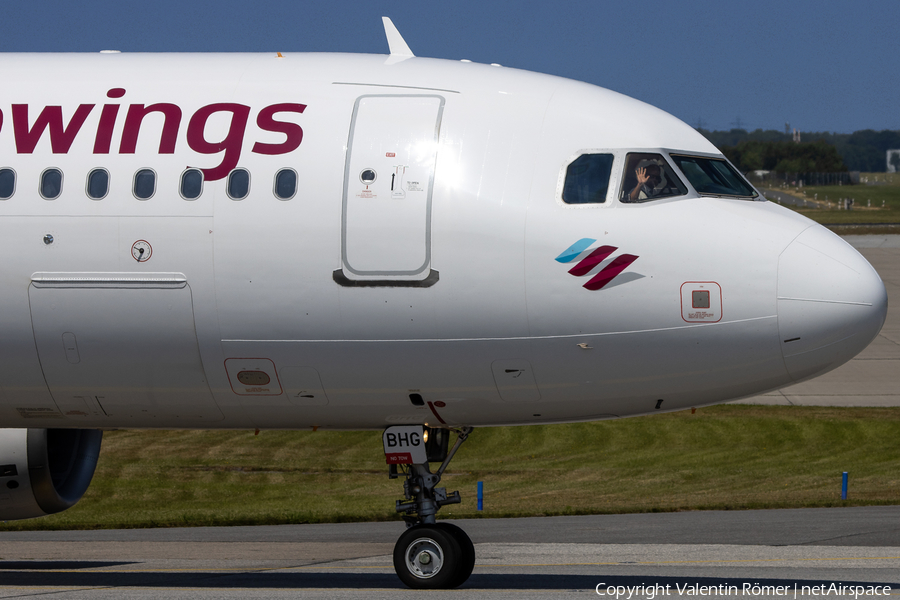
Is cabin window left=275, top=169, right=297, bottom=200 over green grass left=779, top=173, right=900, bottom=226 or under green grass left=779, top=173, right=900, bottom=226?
under

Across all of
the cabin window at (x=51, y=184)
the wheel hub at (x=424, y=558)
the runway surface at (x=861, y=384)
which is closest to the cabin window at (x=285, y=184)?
the cabin window at (x=51, y=184)

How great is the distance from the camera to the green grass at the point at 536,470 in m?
29.8

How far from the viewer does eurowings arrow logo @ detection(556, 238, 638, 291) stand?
12781 mm

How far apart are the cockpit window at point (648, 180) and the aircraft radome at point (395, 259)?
3cm

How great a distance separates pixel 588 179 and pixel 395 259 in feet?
7.82

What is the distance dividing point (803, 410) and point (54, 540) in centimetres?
2692

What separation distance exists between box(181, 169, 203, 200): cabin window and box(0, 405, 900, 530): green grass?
635 inches

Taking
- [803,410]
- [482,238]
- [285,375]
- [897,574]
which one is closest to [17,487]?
[285,375]

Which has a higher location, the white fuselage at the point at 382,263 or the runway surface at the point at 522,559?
the white fuselage at the point at 382,263

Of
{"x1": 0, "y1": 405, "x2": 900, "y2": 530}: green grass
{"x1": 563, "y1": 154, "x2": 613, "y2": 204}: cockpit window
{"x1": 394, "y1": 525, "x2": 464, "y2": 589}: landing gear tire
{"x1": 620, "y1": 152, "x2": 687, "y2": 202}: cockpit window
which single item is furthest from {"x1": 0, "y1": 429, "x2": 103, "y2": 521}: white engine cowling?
{"x1": 0, "y1": 405, "x2": 900, "y2": 530}: green grass

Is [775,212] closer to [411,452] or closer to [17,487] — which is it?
[411,452]

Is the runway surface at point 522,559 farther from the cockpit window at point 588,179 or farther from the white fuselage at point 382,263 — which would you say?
the cockpit window at point 588,179

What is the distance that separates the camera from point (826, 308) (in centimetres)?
1241

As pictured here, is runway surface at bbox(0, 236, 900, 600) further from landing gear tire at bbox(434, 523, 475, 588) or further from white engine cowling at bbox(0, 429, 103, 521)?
white engine cowling at bbox(0, 429, 103, 521)
